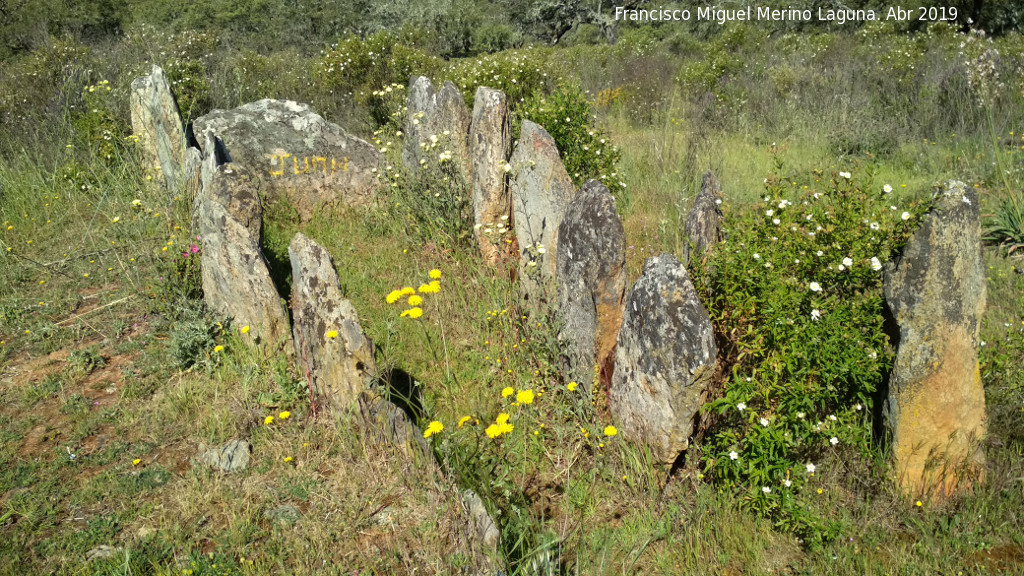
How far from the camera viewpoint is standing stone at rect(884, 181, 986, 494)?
2998mm

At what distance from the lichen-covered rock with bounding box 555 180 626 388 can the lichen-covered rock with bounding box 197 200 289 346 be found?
193cm

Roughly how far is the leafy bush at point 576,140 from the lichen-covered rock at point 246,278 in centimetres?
316

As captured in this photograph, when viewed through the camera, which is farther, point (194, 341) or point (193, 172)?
point (193, 172)

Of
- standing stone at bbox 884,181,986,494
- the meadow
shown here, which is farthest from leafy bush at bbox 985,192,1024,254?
standing stone at bbox 884,181,986,494

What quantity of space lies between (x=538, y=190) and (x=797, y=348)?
223cm

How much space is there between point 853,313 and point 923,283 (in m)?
0.33

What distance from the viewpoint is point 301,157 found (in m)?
7.21

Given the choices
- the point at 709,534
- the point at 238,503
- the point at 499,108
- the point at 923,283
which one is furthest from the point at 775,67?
the point at 238,503

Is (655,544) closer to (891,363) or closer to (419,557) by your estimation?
(419,557)

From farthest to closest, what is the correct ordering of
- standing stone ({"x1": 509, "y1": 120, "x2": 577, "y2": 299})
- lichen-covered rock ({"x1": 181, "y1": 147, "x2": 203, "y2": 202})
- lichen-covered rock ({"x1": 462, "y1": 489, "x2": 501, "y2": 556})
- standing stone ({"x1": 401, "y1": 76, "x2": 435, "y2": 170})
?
standing stone ({"x1": 401, "y1": 76, "x2": 435, "y2": 170})
lichen-covered rock ({"x1": 181, "y1": 147, "x2": 203, "y2": 202})
standing stone ({"x1": 509, "y1": 120, "x2": 577, "y2": 299})
lichen-covered rock ({"x1": 462, "y1": 489, "x2": 501, "y2": 556})

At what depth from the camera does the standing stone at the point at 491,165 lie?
549 centimetres

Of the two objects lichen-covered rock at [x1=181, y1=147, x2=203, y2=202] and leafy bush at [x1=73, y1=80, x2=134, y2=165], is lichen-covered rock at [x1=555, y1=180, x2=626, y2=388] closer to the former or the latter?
lichen-covered rock at [x1=181, y1=147, x2=203, y2=202]

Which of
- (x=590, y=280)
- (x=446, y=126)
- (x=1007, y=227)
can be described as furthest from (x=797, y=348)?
(x=1007, y=227)

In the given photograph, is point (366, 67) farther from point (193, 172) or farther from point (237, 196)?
point (237, 196)
